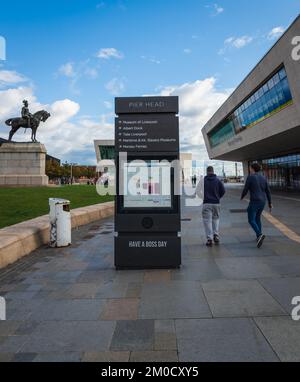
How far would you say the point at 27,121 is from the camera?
Answer: 40.0 meters

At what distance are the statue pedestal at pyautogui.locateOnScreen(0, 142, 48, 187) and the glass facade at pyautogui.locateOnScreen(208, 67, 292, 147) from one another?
844 inches

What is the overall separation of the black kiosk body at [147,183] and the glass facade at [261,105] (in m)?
21.9

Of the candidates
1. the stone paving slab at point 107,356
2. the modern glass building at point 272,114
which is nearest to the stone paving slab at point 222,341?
the stone paving slab at point 107,356

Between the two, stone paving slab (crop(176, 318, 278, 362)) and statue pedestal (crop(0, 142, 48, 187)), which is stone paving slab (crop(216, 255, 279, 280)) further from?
statue pedestal (crop(0, 142, 48, 187))

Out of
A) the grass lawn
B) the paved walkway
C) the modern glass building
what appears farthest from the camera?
the modern glass building

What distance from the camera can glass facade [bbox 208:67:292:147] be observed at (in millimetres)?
26677

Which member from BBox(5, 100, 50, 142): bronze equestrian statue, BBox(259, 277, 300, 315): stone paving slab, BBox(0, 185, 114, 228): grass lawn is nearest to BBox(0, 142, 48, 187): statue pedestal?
BBox(5, 100, 50, 142): bronze equestrian statue

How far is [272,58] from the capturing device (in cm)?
2623

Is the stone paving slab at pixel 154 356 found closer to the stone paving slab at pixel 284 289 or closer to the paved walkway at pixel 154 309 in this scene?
the paved walkway at pixel 154 309

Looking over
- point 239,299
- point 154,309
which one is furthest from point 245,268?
point 154,309

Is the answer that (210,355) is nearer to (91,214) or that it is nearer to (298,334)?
(298,334)

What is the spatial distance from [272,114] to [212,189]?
22.7 metres

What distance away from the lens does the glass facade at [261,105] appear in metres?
26.7
